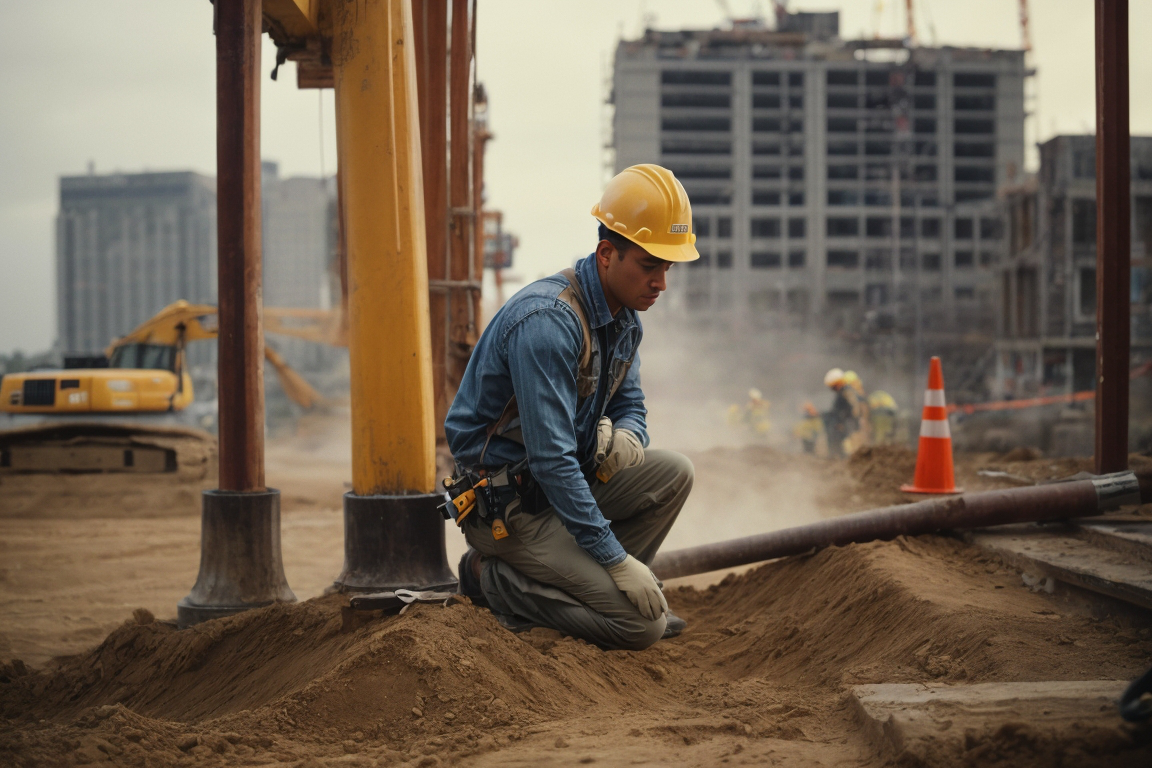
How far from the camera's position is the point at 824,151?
230ft

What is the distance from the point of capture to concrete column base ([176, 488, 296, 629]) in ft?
13.9

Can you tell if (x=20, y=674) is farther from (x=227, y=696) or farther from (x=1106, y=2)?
(x=1106, y=2)

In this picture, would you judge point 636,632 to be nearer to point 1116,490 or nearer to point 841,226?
point 1116,490

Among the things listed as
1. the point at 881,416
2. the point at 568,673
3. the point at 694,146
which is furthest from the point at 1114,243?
the point at 694,146

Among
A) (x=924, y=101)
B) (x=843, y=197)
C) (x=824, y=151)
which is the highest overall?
(x=924, y=101)

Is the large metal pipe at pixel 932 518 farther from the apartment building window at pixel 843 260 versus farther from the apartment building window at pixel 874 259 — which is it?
the apartment building window at pixel 874 259

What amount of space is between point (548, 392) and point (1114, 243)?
309 centimetres

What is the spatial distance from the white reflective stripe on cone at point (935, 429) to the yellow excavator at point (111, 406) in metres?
8.47

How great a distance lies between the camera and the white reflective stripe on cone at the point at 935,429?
5332mm

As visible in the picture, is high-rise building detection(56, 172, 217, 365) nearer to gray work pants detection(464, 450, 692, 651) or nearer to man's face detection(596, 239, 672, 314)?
gray work pants detection(464, 450, 692, 651)

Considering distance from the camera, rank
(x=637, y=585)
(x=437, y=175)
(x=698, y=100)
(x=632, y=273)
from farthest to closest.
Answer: (x=698, y=100) → (x=437, y=175) → (x=632, y=273) → (x=637, y=585)

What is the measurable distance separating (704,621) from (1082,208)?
34.4m

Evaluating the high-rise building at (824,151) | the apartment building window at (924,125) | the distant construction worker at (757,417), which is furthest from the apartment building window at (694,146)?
the distant construction worker at (757,417)

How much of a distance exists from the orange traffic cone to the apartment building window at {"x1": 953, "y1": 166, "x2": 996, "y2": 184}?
240 ft
